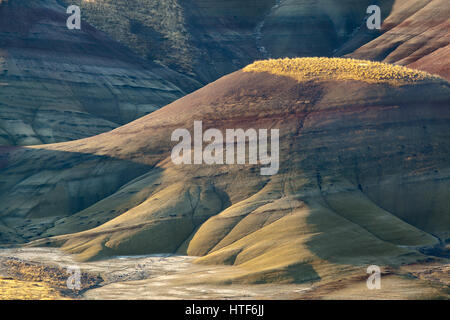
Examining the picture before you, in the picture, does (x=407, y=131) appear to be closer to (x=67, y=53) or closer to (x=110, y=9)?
(x=67, y=53)

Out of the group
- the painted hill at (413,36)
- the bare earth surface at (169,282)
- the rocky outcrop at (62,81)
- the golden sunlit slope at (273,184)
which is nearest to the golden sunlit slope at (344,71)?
the golden sunlit slope at (273,184)

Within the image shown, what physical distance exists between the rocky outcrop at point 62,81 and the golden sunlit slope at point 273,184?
72.2 ft

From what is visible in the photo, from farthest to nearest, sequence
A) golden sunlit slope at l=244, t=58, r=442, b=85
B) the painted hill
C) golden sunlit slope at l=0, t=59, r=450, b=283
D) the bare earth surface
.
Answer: the painted hill, golden sunlit slope at l=244, t=58, r=442, b=85, golden sunlit slope at l=0, t=59, r=450, b=283, the bare earth surface

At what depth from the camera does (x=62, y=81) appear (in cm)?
8675

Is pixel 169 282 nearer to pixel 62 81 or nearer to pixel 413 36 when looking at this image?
pixel 62 81

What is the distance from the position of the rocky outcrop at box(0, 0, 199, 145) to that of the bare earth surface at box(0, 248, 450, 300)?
35623 millimetres

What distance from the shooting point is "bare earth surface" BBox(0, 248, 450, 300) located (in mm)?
31859

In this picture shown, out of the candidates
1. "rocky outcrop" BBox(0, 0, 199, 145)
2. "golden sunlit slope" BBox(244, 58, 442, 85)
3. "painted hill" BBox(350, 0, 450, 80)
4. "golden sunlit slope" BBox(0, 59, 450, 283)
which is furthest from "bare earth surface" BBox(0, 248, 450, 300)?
"painted hill" BBox(350, 0, 450, 80)

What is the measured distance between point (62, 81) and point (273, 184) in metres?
47.8

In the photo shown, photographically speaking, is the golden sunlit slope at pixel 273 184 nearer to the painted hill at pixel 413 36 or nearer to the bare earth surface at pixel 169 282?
the bare earth surface at pixel 169 282

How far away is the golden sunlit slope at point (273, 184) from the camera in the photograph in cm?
3903

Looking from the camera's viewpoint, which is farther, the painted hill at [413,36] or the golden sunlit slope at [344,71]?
the painted hill at [413,36]

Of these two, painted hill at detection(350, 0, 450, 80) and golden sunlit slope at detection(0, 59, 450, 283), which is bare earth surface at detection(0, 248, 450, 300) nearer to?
golden sunlit slope at detection(0, 59, 450, 283)

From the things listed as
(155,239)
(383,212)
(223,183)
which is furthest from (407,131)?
(155,239)
